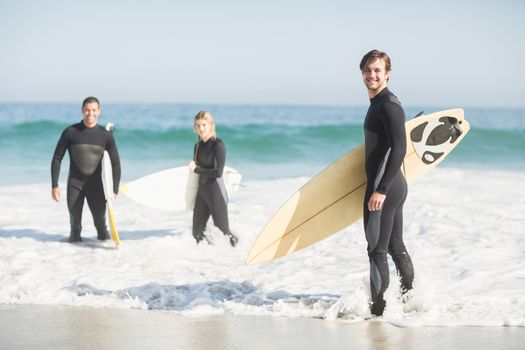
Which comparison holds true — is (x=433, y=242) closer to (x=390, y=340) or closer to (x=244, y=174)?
(x=390, y=340)

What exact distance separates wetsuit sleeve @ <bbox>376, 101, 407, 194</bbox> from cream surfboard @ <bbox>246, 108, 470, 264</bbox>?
55 cm

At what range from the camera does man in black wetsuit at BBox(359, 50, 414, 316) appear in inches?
162

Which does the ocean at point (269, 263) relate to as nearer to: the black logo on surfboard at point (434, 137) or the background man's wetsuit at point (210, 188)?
the background man's wetsuit at point (210, 188)

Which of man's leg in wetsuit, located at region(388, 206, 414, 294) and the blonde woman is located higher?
the blonde woman

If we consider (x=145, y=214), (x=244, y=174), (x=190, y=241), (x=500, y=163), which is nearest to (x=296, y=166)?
(x=244, y=174)

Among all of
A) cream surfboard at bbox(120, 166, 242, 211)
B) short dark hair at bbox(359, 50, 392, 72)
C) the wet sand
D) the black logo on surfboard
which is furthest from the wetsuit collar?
cream surfboard at bbox(120, 166, 242, 211)

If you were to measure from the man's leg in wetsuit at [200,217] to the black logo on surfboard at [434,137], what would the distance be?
9.92ft

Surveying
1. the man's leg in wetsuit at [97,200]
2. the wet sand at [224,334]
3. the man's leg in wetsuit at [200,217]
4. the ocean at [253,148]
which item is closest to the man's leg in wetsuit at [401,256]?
the wet sand at [224,334]

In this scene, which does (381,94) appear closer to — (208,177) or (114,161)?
(208,177)

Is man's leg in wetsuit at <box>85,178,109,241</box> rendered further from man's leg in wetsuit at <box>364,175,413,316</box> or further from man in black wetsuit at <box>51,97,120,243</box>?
man's leg in wetsuit at <box>364,175,413,316</box>

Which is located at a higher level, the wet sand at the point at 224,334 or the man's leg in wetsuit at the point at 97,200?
the man's leg in wetsuit at the point at 97,200

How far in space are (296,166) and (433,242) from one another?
1142 centimetres

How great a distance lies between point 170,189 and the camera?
764 centimetres

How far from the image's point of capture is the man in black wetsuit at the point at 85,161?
716 centimetres
